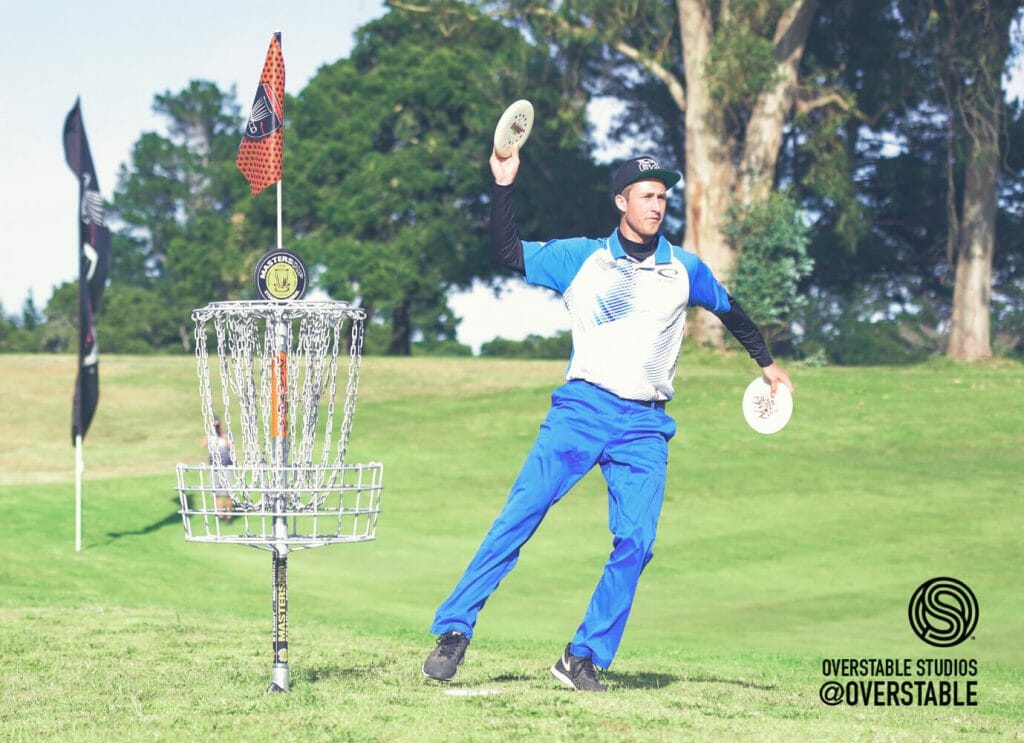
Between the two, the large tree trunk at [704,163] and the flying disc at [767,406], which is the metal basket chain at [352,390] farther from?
the large tree trunk at [704,163]

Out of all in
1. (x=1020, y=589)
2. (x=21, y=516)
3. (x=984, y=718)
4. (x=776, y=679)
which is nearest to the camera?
(x=984, y=718)

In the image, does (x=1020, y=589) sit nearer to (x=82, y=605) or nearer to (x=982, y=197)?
(x=82, y=605)

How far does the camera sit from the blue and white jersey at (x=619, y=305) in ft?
24.5

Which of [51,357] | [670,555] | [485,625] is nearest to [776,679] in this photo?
[485,625]

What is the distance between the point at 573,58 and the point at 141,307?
4206 cm

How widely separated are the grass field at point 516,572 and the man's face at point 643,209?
233cm

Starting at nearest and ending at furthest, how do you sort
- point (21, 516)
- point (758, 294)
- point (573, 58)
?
point (21, 516) < point (758, 294) < point (573, 58)

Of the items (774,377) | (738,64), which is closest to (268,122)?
(774,377)

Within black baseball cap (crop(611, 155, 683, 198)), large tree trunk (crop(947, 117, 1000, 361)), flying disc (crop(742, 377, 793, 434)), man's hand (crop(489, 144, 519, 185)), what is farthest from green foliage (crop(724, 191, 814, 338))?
man's hand (crop(489, 144, 519, 185))

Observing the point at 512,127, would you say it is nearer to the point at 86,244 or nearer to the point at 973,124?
the point at 86,244

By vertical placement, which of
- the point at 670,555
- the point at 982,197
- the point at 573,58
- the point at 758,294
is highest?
the point at 573,58

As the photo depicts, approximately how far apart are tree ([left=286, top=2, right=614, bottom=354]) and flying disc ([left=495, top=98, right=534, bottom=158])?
45.0 metres

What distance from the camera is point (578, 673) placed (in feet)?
24.3

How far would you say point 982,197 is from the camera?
4419cm
